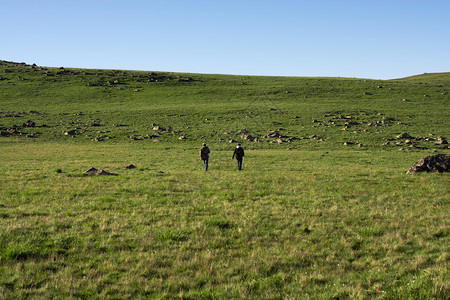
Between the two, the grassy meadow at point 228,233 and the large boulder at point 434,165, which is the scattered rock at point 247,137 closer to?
the grassy meadow at point 228,233

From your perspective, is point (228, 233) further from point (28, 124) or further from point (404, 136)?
point (28, 124)

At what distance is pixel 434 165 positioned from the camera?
21531mm

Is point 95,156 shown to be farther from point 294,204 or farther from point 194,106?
point 194,106

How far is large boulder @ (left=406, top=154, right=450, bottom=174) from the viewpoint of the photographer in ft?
69.8

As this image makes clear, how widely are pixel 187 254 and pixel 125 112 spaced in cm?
6457

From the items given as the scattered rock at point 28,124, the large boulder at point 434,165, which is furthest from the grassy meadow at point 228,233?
the scattered rock at point 28,124

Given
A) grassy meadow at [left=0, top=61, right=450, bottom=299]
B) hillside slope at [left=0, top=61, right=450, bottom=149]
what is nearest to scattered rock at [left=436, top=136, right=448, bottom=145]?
hillside slope at [left=0, top=61, right=450, bottom=149]

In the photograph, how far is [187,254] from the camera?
26.3ft

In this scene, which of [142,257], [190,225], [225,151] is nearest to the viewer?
[142,257]

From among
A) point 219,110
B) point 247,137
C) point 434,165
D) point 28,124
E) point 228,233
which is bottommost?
point 247,137

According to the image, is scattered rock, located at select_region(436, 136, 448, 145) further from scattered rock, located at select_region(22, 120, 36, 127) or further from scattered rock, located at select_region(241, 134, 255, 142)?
scattered rock, located at select_region(22, 120, 36, 127)

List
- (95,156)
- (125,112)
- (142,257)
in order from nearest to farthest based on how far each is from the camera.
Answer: (142,257), (95,156), (125,112)

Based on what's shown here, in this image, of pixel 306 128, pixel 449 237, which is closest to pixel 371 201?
pixel 449 237

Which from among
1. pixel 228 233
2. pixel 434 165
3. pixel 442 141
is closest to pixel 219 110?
pixel 442 141
